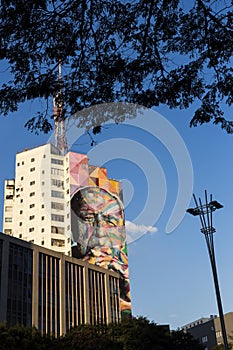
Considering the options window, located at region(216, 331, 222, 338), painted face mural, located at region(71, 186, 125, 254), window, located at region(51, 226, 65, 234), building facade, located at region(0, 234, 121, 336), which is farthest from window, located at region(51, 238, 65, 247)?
window, located at region(216, 331, 222, 338)

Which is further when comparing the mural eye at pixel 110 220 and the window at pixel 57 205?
the mural eye at pixel 110 220

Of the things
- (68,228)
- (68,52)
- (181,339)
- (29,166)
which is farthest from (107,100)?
(29,166)

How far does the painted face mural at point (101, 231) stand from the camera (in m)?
75.1

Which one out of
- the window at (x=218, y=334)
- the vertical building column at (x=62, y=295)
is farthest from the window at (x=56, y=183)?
the window at (x=218, y=334)

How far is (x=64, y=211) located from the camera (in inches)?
2933

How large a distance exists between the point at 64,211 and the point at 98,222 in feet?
27.1

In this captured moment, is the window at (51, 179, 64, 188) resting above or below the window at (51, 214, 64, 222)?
above

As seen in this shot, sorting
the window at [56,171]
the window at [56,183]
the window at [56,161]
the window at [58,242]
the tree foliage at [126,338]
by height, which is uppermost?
the window at [56,161]

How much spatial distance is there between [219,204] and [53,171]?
55573mm

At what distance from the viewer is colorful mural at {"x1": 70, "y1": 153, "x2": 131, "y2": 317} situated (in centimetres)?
7531

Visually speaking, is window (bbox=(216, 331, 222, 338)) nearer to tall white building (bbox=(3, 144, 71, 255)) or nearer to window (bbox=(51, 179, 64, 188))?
tall white building (bbox=(3, 144, 71, 255))

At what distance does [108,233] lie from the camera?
80.9 meters

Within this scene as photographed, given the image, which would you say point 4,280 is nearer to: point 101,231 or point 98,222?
point 101,231

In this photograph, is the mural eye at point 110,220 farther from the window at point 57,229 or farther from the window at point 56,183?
the window at point 57,229
